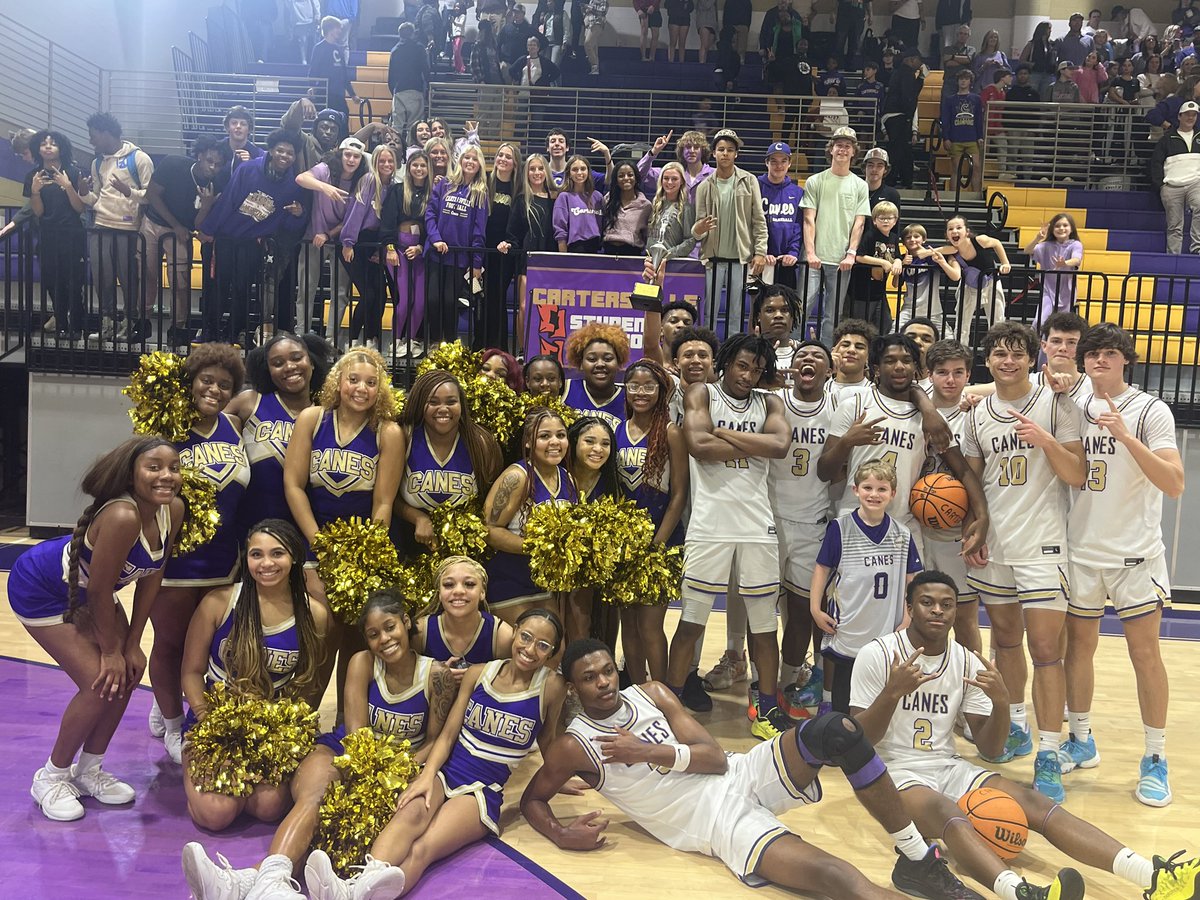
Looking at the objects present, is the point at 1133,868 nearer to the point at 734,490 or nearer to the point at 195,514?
the point at 734,490

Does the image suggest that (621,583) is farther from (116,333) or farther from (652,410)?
(116,333)

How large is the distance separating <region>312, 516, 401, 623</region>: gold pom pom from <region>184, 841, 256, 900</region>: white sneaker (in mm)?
1192

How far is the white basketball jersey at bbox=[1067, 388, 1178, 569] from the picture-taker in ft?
14.9

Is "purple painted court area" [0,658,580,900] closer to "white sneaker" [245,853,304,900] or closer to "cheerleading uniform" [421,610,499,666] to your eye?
"white sneaker" [245,853,304,900]

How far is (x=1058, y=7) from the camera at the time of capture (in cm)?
1673

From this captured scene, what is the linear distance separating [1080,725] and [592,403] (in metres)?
2.60

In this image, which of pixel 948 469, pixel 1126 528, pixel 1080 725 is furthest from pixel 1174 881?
pixel 948 469

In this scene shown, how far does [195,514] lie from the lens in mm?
4367

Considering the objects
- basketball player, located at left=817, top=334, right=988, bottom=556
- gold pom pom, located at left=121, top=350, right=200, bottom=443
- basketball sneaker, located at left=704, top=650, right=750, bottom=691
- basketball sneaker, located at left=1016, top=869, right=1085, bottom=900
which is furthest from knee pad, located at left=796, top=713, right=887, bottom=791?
gold pom pom, located at left=121, top=350, right=200, bottom=443

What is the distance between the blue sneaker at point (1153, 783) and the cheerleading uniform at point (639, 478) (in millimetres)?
2292

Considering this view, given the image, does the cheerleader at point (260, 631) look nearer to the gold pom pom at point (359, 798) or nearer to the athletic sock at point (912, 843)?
the gold pom pom at point (359, 798)

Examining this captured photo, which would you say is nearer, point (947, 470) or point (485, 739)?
point (485, 739)

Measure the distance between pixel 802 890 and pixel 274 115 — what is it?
13765mm

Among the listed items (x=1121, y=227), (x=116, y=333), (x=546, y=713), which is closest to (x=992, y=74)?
(x=1121, y=227)
